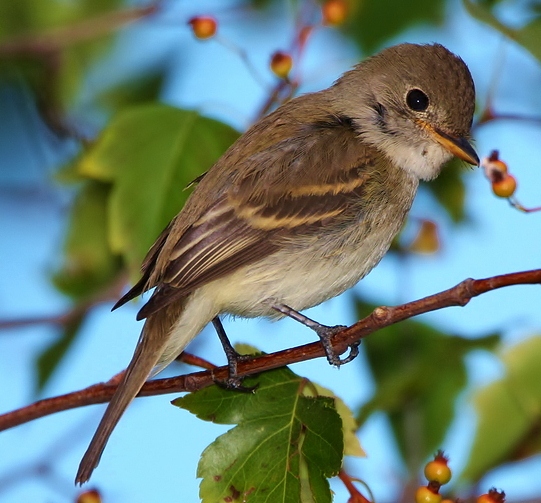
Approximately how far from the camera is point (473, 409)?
14.8 feet

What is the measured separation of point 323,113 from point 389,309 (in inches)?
65.2

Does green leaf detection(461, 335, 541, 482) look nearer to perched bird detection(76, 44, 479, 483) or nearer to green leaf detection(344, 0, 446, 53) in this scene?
perched bird detection(76, 44, 479, 483)

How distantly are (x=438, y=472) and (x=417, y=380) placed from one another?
2.87ft

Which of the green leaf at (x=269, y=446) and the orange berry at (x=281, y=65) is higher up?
the orange berry at (x=281, y=65)

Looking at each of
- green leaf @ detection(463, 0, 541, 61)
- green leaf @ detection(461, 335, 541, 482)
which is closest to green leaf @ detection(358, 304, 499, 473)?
green leaf @ detection(461, 335, 541, 482)

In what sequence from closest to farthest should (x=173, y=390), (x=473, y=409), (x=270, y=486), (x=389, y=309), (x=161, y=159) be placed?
(x=389, y=309), (x=270, y=486), (x=173, y=390), (x=161, y=159), (x=473, y=409)

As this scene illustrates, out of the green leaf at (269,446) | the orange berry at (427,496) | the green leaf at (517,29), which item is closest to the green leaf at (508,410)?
the orange berry at (427,496)

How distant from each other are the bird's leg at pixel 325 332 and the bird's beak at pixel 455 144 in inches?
36.1

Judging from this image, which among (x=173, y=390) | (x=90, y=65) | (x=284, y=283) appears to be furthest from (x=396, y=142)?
(x=90, y=65)

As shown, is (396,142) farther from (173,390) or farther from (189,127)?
(173,390)

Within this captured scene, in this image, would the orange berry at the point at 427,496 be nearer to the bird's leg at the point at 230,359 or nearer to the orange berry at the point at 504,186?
the bird's leg at the point at 230,359

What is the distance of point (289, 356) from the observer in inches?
128

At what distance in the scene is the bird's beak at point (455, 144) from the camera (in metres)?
4.02

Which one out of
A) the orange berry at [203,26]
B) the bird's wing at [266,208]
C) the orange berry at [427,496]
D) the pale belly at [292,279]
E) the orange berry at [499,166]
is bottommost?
the orange berry at [427,496]
